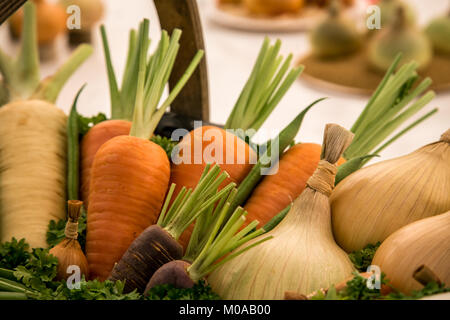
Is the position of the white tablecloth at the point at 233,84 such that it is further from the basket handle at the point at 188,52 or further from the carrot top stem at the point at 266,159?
the carrot top stem at the point at 266,159

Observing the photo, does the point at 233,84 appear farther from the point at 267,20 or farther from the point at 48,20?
the point at 48,20

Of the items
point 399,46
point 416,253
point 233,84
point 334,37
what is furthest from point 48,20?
point 416,253

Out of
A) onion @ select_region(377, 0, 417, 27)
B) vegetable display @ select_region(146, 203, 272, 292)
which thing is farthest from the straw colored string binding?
onion @ select_region(377, 0, 417, 27)

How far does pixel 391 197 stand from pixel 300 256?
12 centimetres

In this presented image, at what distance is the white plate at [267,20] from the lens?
7.39ft

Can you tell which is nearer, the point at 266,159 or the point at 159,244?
the point at 159,244

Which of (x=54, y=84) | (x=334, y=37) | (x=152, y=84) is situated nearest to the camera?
(x=152, y=84)

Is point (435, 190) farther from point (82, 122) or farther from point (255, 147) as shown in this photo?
point (82, 122)

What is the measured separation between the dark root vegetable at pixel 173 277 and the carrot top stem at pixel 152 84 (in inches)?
9.1

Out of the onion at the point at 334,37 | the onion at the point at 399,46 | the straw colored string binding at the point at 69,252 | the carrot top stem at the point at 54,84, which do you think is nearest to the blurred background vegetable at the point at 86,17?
the onion at the point at 334,37

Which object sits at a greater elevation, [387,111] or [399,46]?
[399,46]

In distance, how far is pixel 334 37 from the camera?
79.7 inches

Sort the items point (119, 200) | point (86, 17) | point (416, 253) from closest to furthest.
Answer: point (416, 253) < point (119, 200) < point (86, 17)
